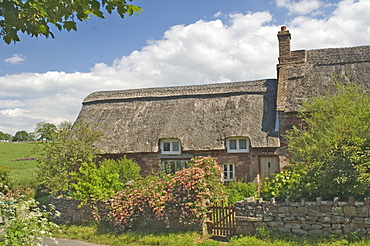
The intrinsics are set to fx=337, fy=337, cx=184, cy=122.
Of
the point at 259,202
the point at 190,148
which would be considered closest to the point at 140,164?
the point at 190,148

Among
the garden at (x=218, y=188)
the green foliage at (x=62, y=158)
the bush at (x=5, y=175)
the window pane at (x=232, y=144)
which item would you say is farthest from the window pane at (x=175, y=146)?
the bush at (x=5, y=175)

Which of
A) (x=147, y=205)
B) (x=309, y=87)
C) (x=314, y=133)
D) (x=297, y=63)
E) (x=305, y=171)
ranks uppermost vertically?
(x=297, y=63)

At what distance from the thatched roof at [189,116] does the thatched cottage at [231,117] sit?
0.05m

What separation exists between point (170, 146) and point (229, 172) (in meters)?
3.34

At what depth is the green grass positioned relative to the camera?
8.26m

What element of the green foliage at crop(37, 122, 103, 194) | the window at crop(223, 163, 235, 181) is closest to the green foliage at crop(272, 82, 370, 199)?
the window at crop(223, 163, 235, 181)

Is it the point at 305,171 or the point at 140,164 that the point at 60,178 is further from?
the point at 305,171

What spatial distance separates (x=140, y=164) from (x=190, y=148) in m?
2.86

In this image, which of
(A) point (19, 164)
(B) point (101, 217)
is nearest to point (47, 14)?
(B) point (101, 217)

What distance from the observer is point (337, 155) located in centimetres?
916

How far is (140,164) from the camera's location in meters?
17.5

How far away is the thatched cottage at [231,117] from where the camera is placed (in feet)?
53.3

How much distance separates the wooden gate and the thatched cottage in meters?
6.07

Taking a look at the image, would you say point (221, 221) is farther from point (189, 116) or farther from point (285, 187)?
point (189, 116)
